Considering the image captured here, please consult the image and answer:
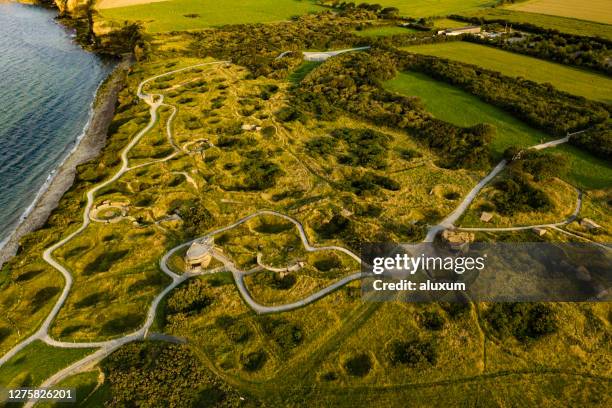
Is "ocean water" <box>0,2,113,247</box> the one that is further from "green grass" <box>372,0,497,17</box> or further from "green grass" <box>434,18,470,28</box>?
"green grass" <box>372,0,497,17</box>

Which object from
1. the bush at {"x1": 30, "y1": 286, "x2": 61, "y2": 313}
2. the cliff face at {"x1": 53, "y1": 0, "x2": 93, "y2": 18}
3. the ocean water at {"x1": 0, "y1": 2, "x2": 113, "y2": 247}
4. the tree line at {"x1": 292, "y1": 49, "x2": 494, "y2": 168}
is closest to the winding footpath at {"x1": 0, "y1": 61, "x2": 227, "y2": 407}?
the bush at {"x1": 30, "y1": 286, "x2": 61, "y2": 313}

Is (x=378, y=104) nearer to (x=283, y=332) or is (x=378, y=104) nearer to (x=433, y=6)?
(x=283, y=332)

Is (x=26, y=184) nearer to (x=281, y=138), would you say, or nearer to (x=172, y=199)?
(x=172, y=199)

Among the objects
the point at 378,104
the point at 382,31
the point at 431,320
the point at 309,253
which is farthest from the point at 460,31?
the point at 431,320

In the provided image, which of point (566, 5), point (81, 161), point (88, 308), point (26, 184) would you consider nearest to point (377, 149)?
point (88, 308)

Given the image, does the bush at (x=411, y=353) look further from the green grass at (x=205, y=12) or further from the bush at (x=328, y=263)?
the green grass at (x=205, y=12)

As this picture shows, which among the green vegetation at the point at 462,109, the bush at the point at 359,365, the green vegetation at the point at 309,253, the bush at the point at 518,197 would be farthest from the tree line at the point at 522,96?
the bush at the point at 359,365
